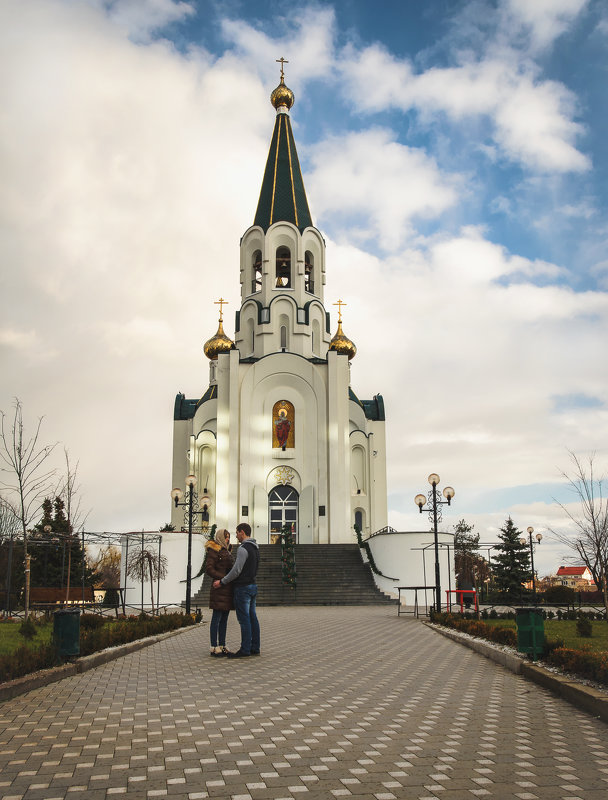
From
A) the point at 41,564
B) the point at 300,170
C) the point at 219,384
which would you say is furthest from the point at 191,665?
the point at 300,170

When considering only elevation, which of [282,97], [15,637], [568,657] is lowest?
[15,637]

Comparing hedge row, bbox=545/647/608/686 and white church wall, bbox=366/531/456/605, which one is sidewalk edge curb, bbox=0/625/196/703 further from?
white church wall, bbox=366/531/456/605

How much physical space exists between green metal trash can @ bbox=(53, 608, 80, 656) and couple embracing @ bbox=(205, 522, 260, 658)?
1.89m

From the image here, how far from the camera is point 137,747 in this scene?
522 centimetres

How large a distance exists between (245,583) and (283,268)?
1410 inches

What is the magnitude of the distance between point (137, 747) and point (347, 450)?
111ft

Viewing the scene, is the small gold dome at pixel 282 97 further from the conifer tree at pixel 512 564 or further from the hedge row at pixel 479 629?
the hedge row at pixel 479 629

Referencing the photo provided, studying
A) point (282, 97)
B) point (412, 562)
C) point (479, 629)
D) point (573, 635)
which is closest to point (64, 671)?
point (479, 629)

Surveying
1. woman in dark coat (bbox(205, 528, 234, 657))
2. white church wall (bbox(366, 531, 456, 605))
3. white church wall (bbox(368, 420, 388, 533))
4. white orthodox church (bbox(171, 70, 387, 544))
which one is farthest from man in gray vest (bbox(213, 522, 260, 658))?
white church wall (bbox(368, 420, 388, 533))

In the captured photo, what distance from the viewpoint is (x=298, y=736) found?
554cm

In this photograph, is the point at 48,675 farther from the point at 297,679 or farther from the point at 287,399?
the point at 287,399

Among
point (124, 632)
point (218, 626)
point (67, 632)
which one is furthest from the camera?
point (124, 632)

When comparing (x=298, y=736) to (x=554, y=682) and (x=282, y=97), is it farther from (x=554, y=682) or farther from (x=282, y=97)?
(x=282, y=97)

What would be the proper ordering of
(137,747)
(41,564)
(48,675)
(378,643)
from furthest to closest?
1. (41,564)
2. (378,643)
3. (48,675)
4. (137,747)
